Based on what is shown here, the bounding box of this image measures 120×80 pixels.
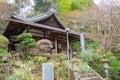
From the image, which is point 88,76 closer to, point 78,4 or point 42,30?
point 42,30

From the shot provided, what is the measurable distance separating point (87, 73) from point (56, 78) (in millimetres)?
1443

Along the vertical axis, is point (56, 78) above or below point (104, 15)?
below

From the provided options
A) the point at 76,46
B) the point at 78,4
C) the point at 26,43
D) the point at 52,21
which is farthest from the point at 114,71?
the point at 78,4

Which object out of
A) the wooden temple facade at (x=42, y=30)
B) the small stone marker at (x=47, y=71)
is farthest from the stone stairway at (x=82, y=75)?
the small stone marker at (x=47, y=71)

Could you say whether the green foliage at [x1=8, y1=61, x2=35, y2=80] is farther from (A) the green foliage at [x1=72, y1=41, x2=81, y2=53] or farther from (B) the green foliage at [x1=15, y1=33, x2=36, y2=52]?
(A) the green foliage at [x1=72, y1=41, x2=81, y2=53]

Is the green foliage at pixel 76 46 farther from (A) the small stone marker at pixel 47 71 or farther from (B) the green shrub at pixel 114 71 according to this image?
(A) the small stone marker at pixel 47 71

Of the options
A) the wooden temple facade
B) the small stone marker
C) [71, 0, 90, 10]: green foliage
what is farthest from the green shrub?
[71, 0, 90, 10]: green foliage

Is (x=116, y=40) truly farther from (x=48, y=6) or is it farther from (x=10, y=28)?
(x=48, y=6)

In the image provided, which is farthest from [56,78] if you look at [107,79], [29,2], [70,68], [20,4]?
[29,2]

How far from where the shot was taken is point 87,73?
905cm

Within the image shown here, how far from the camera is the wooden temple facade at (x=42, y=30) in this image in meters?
12.6

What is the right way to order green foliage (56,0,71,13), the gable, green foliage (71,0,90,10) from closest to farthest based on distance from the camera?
1. the gable
2. green foliage (56,0,71,13)
3. green foliage (71,0,90,10)

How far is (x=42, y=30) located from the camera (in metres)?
13.3

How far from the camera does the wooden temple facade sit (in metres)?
12.6
